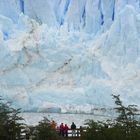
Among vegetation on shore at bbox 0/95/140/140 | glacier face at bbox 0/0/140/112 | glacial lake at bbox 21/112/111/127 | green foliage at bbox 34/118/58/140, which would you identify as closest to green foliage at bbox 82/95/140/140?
vegetation on shore at bbox 0/95/140/140

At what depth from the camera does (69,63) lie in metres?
29.8

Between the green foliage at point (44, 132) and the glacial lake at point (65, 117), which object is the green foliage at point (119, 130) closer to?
the green foliage at point (44, 132)

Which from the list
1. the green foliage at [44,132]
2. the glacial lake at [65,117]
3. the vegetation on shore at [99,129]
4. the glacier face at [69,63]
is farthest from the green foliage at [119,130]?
the glacier face at [69,63]

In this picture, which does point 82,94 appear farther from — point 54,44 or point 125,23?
point 125,23

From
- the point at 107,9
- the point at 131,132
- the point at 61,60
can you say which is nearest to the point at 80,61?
the point at 61,60

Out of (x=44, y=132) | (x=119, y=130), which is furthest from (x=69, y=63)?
(x=119, y=130)

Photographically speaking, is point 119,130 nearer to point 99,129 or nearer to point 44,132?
point 99,129

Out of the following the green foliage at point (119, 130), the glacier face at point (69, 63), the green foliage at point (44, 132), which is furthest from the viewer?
the glacier face at point (69, 63)

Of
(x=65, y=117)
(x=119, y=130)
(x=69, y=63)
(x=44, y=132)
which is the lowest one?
(x=119, y=130)

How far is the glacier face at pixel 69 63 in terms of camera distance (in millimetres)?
27906

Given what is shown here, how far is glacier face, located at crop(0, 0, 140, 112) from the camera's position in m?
27.9

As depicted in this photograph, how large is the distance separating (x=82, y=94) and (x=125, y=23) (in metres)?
5.76

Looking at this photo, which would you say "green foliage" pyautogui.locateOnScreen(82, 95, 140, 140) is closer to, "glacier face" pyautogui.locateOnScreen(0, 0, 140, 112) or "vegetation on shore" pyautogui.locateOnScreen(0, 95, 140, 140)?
"vegetation on shore" pyautogui.locateOnScreen(0, 95, 140, 140)

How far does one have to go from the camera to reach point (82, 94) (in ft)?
92.7
